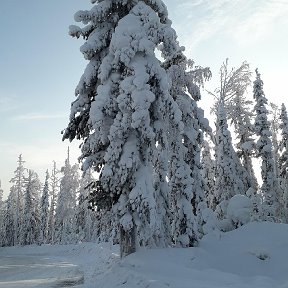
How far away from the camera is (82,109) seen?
15062 millimetres

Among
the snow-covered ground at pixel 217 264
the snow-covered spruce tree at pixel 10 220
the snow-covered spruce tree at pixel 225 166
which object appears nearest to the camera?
the snow-covered ground at pixel 217 264

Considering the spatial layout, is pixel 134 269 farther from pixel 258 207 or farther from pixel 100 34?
pixel 258 207

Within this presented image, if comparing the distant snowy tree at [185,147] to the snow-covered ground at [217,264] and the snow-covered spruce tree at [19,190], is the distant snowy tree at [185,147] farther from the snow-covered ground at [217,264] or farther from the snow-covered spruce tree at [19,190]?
the snow-covered spruce tree at [19,190]

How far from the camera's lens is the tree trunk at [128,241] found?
13.9 metres

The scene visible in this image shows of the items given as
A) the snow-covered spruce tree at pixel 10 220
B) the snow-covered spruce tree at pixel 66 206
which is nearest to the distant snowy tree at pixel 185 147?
the snow-covered spruce tree at pixel 66 206

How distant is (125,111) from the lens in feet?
44.7

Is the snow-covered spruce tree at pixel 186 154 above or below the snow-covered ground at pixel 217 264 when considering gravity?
above

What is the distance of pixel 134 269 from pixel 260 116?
76.9 ft

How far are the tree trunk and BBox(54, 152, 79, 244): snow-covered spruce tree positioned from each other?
52978mm

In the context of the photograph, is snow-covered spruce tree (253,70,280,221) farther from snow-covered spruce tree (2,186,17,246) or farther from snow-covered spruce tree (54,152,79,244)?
snow-covered spruce tree (2,186,17,246)

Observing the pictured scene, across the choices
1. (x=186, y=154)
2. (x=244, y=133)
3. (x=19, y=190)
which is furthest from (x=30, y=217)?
(x=186, y=154)

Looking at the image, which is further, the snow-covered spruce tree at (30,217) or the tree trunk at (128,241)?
the snow-covered spruce tree at (30,217)

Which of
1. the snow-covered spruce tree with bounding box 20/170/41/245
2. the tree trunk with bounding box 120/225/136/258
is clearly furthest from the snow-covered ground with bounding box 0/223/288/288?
the snow-covered spruce tree with bounding box 20/170/41/245

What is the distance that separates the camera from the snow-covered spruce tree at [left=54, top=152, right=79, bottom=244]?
67.6 metres
